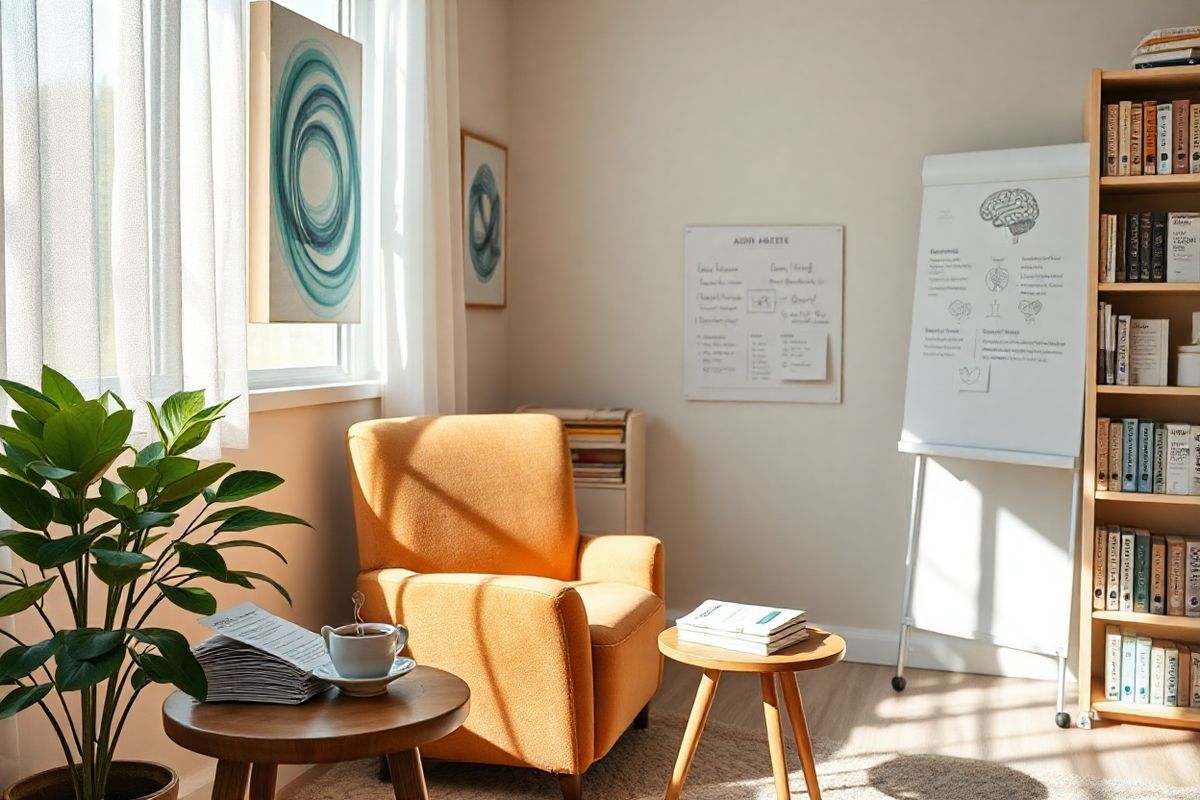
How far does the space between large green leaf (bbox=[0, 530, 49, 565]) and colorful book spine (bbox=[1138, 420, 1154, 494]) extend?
3048mm

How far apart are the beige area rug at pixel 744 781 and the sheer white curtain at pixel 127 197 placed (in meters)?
1.02

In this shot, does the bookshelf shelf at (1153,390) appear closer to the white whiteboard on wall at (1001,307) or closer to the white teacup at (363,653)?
the white whiteboard on wall at (1001,307)

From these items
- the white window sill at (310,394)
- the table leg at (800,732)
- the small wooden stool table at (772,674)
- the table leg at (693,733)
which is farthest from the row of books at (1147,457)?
the white window sill at (310,394)

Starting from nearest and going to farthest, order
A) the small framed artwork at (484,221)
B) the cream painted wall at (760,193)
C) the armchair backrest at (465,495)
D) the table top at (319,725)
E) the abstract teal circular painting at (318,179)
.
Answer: the table top at (319,725) < the abstract teal circular painting at (318,179) < the armchair backrest at (465,495) < the cream painted wall at (760,193) < the small framed artwork at (484,221)

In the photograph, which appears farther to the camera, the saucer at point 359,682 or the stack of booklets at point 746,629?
the stack of booklets at point 746,629

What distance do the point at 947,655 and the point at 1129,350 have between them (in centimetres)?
124

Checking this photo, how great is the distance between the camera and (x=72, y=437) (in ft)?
5.54

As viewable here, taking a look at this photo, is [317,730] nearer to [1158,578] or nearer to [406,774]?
[406,774]

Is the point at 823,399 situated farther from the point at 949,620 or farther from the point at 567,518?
the point at 567,518

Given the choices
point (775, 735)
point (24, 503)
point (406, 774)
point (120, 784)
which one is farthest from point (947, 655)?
point (24, 503)

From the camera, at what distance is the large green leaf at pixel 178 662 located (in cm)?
172

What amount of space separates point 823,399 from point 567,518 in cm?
130

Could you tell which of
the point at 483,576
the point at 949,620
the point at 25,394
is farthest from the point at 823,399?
the point at 25,394

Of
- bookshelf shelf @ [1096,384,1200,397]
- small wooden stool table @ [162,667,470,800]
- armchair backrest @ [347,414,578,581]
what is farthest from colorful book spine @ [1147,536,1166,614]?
small wooden stool table @ [162,667,470,800]
